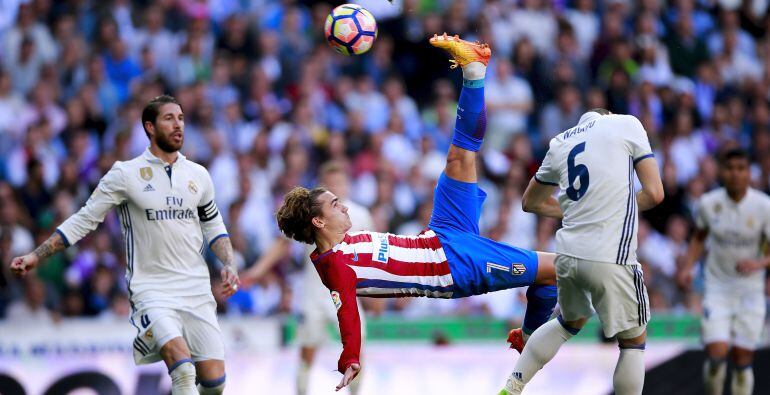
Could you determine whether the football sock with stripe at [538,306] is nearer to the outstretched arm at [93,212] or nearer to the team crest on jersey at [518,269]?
the team crest on jersey at [518,269]

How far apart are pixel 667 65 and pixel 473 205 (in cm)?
1029

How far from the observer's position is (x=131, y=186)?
8578mm

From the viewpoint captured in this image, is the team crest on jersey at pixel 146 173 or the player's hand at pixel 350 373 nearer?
the player's hand at pixel 350 373

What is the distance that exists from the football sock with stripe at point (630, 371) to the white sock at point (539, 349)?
1.32 feet

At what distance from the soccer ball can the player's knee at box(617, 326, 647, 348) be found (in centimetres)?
295

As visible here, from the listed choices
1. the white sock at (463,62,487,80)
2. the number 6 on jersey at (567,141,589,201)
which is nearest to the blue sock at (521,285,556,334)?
the number 6 on jersey at (567,141,589,201)

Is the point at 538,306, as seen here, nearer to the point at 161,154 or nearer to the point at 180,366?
the point at 180,366

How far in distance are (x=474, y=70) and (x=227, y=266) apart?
239 centimetres

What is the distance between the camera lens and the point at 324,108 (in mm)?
15922

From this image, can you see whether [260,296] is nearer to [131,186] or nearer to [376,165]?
[376,165]

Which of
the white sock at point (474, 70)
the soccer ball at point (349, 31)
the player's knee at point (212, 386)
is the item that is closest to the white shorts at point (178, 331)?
the player's knee at point (212, 386)

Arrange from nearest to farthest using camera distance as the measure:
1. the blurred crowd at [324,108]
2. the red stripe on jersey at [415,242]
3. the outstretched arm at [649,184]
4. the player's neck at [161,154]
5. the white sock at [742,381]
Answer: the outstretched arm at [649,184], the red stripe on jersey at [415,242], the player's neck at [161,154], the white sock at [742,381], the blurred crowd at [324,108]

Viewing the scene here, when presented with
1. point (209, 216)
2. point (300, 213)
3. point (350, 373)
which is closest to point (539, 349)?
point (350, 373)

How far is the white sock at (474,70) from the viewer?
8.05 meters
